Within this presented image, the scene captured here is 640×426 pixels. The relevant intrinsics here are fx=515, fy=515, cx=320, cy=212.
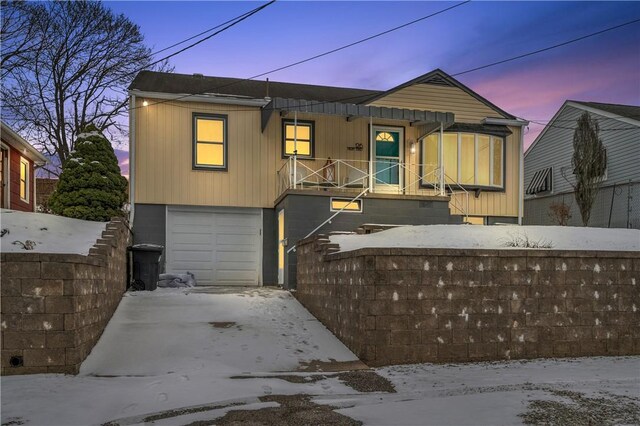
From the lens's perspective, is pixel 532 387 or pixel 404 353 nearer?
pixel 532 387

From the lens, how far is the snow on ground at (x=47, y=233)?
862 centimetres

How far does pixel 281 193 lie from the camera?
48.6ft

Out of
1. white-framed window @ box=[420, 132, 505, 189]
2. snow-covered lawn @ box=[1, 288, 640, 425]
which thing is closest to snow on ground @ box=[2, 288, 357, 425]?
snow-covered lawn @ box=[1, 288, 640, 425]

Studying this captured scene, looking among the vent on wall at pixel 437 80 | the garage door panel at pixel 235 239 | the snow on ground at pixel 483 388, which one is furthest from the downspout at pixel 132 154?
the snow on ground at pixel 483 388

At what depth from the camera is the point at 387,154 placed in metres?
16.2

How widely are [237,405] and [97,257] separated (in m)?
3.87

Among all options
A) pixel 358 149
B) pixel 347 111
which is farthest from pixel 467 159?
pixel 347 111

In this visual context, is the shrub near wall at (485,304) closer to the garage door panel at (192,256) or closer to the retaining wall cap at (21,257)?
the retaining wall cap at (21,257)

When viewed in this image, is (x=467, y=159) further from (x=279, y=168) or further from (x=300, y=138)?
(x=279, y=168)

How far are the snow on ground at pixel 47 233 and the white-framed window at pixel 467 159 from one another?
10012 millimetres

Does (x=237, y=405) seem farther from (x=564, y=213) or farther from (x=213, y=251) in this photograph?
(x=564, y=213)

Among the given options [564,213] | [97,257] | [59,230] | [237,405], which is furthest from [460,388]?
[564,213]

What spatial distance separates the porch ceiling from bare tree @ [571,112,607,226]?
8.45 metres

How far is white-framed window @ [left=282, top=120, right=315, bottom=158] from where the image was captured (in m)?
15.5
